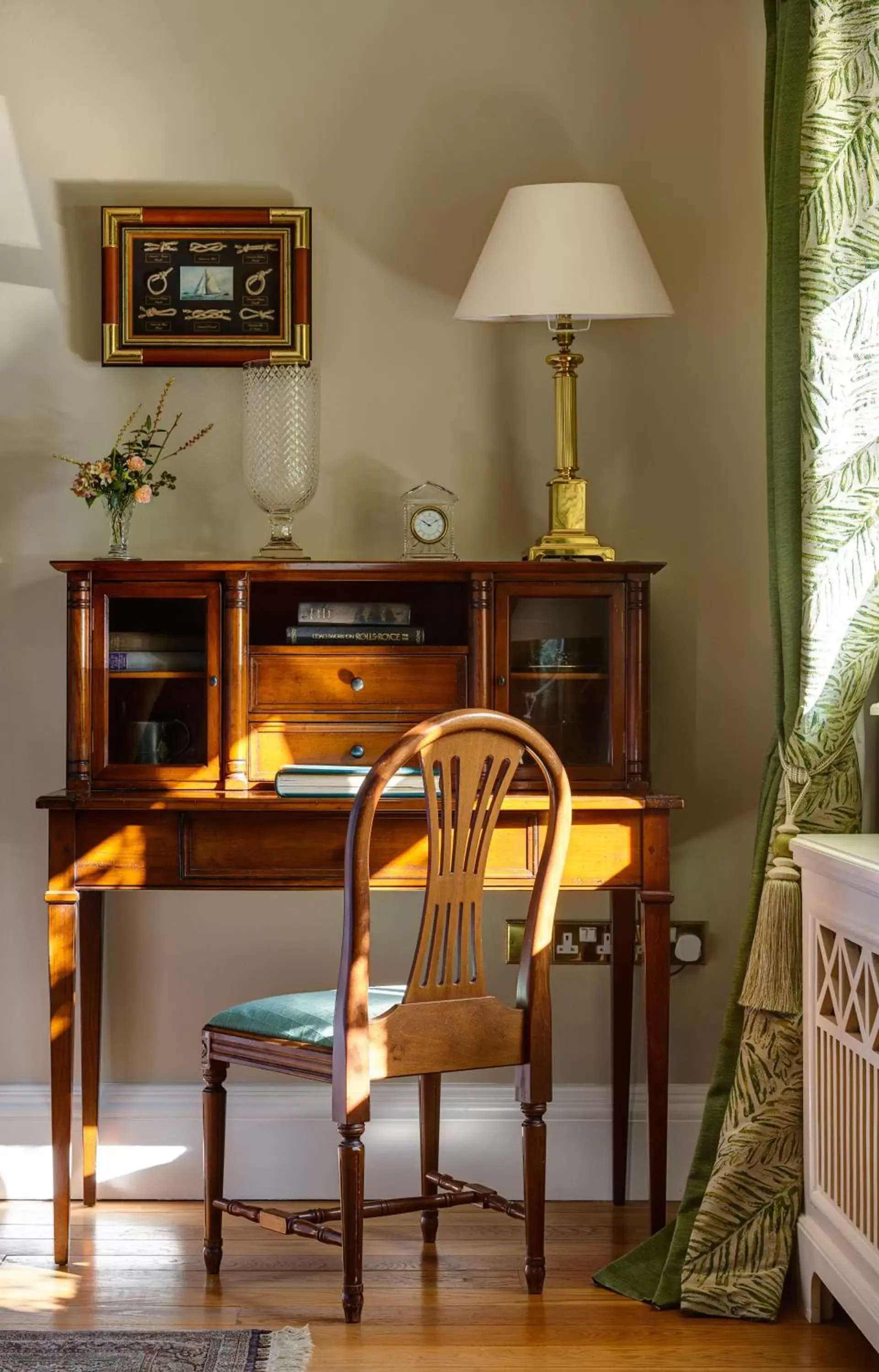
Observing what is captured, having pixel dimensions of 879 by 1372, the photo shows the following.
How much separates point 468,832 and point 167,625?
768mm

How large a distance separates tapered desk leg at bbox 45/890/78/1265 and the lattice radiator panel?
1.24 metres

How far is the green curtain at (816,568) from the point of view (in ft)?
7.53

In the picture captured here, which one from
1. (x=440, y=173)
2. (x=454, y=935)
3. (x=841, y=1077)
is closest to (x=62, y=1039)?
(x=454, y=935)

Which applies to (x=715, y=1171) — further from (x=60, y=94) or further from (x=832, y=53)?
(x=60, y=94)

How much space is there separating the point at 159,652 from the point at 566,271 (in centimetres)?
102

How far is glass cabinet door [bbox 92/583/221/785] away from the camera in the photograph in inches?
103

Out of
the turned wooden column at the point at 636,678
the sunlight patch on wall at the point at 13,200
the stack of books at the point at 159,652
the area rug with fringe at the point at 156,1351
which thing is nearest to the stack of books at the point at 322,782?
the stack of books at the point at 159,652

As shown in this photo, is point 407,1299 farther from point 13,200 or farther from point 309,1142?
point 13,200

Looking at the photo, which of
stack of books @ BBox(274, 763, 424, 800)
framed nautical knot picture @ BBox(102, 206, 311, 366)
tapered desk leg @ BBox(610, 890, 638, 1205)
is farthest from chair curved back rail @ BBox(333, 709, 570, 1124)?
framed nautical knot picture @ BBox(102, 206, 311, 366)

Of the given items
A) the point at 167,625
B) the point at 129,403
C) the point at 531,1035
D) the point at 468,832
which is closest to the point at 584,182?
the point at 129,403

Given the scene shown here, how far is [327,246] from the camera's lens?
2.95 m

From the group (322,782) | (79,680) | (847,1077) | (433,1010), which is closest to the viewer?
(847,1077)

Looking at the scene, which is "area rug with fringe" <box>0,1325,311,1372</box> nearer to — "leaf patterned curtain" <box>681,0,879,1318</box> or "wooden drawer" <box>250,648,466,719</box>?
"leaf patterned curtain" <box>681,0,879,1318</box>

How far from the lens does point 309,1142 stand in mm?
2916
